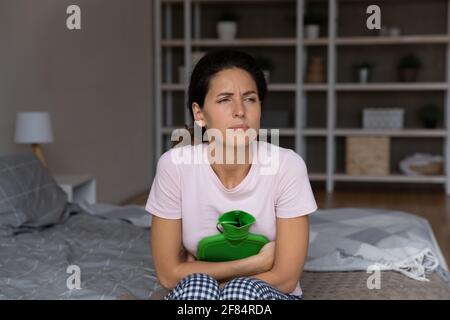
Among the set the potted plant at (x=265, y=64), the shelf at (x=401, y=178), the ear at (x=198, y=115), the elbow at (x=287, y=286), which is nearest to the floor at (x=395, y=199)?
the shelf at (x=401, y=178)

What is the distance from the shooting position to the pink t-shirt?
59.0 inches

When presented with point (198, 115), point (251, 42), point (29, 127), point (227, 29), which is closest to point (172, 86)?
point (227, 29)

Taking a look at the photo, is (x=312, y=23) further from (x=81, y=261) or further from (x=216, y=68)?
(x=216, y=68)

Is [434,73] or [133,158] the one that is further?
[434,73]

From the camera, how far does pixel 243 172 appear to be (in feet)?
5.07

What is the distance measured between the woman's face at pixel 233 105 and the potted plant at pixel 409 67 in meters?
4.12

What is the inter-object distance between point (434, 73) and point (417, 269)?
12.7 feet

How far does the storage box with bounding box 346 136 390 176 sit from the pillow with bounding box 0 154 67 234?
3.14 m

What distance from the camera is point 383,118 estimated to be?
5438 mm

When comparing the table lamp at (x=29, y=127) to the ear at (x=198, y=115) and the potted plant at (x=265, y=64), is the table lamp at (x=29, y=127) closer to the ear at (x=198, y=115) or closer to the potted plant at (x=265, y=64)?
the ear at (x=198, y=115)

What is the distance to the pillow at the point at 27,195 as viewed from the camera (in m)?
2.44

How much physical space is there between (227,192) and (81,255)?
89 centimetres

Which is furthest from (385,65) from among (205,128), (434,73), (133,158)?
(205,128)
